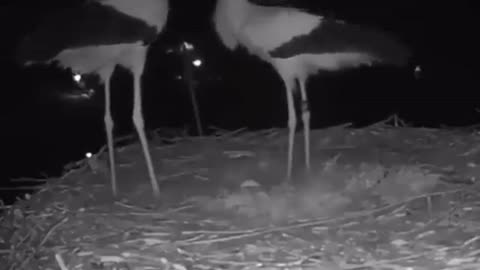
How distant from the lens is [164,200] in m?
1.16

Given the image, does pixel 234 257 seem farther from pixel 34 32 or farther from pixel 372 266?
pixel 34 32

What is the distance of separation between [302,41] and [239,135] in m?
0.32

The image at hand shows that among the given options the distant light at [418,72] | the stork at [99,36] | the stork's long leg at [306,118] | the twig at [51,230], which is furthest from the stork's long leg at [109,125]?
the distant light at [418,72]

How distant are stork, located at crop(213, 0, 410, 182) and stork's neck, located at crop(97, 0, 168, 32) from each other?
122mm

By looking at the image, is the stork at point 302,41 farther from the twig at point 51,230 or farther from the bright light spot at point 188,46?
the twig at point 51,230

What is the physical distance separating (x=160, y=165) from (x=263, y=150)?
0.53 feet

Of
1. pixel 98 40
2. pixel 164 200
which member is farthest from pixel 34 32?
pixel 164 200

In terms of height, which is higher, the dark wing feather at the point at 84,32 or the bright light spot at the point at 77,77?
the dark wing feather at the point at 84,32

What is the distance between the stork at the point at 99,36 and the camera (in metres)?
1.10

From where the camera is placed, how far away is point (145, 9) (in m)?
1.14

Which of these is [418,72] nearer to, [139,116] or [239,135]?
[239,135]

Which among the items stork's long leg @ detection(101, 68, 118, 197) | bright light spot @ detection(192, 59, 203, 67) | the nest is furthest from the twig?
bright light spot @ detection(192, 59, 203, 67)

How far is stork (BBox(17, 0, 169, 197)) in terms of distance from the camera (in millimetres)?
1102

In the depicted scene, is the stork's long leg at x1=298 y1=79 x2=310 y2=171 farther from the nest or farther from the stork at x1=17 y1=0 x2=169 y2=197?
the stork at x1=17 y1=0 x2=169 y2=197
